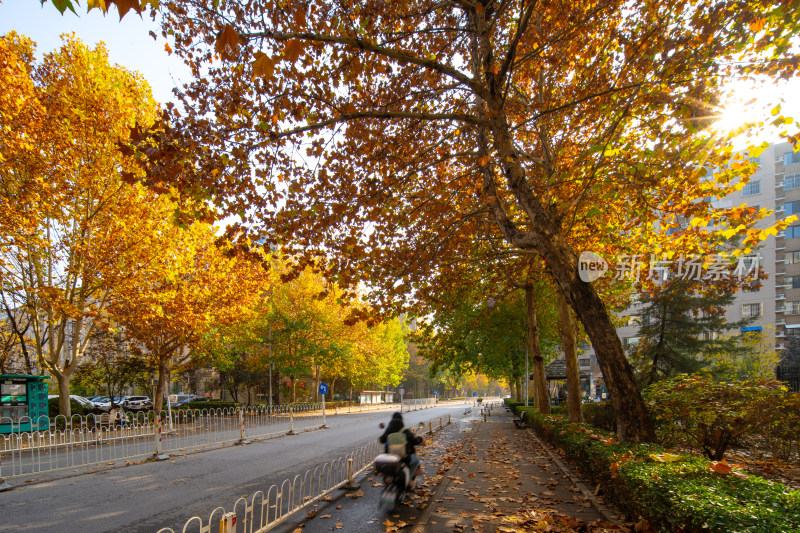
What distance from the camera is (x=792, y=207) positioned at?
158ft

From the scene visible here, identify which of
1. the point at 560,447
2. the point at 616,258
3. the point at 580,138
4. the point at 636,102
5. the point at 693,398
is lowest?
the point at 560,447

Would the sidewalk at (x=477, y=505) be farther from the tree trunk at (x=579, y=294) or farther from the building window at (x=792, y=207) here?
the building window at (x=792, y=207)

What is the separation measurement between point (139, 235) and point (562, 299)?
1559cm

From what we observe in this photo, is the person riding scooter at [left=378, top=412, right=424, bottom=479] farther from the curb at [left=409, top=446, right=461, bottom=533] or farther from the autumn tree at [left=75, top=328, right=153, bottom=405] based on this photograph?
the autumn tree at [left=75, top=328, right=153, bottom=405]

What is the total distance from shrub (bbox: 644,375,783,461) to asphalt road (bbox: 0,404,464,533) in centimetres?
854

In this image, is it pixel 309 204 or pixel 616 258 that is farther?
pixel 616 258

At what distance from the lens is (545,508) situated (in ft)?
23.8

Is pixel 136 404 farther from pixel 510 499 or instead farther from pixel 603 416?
pixel 510 499

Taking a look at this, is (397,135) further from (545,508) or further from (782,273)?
(782,273)

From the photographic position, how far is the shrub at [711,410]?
7.87m

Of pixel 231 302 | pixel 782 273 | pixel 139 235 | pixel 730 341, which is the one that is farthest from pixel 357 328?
pixel 782 273

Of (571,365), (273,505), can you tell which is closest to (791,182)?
(571,365)

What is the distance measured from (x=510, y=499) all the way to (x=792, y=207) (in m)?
58.1

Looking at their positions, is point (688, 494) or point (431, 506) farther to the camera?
point (431, 506)
